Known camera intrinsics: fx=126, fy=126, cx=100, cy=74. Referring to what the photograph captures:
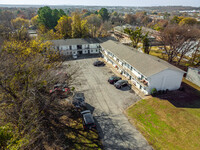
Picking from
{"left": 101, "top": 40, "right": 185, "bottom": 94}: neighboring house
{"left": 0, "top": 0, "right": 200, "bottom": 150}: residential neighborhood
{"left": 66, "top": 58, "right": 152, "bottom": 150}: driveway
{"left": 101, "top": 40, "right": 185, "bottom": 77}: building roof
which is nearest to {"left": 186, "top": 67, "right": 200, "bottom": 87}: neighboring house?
{"left": 0, "top": 0, "right": 200, "bottom": 150}: residential neighborhood

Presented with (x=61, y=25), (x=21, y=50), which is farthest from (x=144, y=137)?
(x=61, y=25)

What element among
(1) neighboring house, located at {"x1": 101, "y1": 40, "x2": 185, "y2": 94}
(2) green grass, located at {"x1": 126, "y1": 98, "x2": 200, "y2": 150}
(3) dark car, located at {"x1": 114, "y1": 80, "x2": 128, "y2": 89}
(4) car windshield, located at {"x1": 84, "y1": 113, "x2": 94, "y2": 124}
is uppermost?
(1) neighboring house, located at {"x1": 101, "y1": 40, "x2": 185, "y2": 94}

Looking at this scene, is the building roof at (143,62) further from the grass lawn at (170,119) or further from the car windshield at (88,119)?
the car windshield at (88,119)

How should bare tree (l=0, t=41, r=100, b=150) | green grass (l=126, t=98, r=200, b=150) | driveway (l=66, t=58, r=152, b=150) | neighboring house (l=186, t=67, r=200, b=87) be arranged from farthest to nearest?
neighboring house (l=186, t=67, r=200, b=87), driveway (l=66, t=58, r=152, b=150), green grass (l=126, t=98, r=200, b=150), bare tree (l=0, t=41, r=100, b=150)

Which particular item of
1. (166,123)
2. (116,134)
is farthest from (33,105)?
(166,123)

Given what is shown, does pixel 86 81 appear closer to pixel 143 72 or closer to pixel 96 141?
pixel 143 72

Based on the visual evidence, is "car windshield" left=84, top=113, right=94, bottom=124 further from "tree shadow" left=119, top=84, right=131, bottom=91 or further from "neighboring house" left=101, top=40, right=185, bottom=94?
"neighboring house" left=101, top=40, right=185, bottom=94

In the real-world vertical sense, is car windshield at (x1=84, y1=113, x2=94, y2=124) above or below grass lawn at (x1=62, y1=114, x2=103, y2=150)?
above
